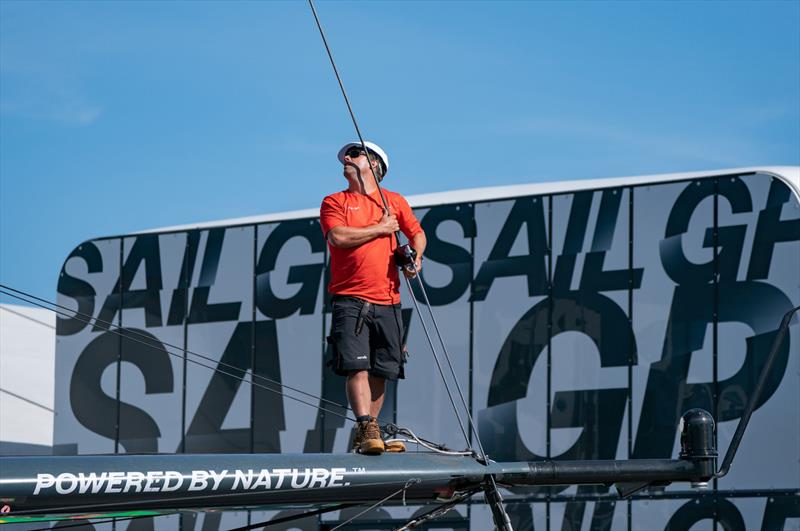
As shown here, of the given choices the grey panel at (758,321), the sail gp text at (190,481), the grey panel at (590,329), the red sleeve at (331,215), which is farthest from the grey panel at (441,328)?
the sail gp text at (190,481)

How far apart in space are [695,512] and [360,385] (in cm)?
667

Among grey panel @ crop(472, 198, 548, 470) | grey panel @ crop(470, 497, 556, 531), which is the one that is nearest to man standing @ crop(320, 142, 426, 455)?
grey panel @ crop(470, 497, 556, 531)

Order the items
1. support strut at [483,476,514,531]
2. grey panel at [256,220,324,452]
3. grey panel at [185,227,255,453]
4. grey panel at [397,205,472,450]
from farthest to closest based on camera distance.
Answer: grey panel at [185,227,255,453], grey panel at [256,220,324,452], grey panel at [397,205,472,450], support strut at [483,476,514,531]

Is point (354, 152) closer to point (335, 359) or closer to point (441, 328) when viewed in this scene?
point (335, 359)

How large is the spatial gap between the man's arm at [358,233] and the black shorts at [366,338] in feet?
0.94

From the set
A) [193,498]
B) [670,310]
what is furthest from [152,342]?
[193,498]

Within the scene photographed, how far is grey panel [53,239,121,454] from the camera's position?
51.5ft

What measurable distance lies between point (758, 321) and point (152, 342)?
7260 mm

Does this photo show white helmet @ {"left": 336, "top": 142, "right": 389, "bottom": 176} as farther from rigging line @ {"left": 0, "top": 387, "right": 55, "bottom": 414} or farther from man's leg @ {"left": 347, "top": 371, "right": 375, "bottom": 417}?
rigging line @ {"left": 0, "top": 387, "right": 55, "bottom": 414}

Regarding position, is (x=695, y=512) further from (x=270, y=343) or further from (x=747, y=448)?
(x=270, y=343)

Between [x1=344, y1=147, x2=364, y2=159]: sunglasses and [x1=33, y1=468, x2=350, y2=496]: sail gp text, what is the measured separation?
184 centimetres

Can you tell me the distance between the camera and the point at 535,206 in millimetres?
13391

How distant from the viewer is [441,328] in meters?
13.6

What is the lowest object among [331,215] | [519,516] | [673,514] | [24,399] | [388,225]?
[388,225]
